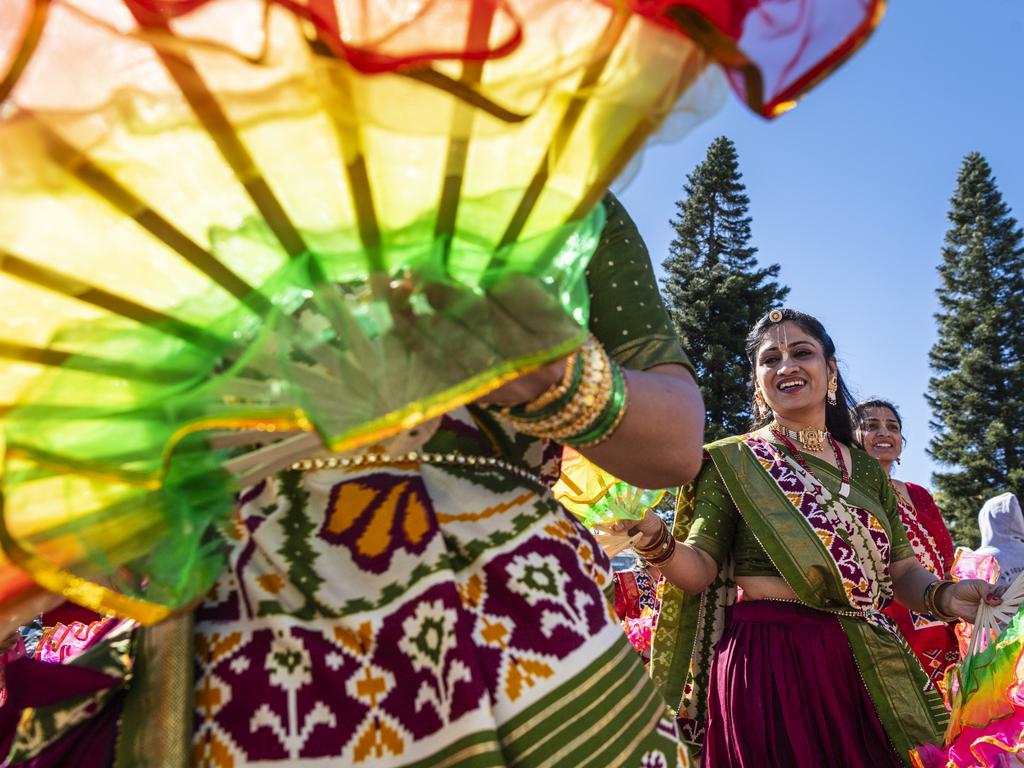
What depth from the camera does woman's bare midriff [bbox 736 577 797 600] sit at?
3.59 meters

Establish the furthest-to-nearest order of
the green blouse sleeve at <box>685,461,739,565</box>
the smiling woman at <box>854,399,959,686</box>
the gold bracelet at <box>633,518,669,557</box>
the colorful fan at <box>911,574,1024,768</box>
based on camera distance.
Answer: the smiling woman at <box>854,399,959,686</box>, the green blouse sleeve at <box>685,461,739,565</box>, the gold bracelet at <box>633,518,669,557</box>, the colorful fan at <box>911,574,1024,768</box>

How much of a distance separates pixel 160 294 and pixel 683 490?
3.26 meters

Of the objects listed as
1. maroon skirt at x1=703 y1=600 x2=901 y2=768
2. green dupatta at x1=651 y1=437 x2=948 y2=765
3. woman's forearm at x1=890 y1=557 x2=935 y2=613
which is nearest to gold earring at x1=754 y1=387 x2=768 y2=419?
green dupatta at x1=651 y1=437 x2=948 y2=765

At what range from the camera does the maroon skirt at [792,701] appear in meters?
3.28

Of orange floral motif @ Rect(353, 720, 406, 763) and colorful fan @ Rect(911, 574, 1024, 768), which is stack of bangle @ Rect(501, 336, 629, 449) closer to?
orange floral motif @ Rect(353, 720, 406, 763)

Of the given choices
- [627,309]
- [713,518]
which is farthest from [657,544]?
[627,309]

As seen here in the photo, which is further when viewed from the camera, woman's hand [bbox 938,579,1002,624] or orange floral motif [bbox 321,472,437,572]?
woman's hand [bbox 938,579,1002,624]

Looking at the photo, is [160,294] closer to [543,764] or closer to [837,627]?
[543,764]

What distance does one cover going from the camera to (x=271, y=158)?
2.79 feet

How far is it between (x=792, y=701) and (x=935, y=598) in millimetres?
625

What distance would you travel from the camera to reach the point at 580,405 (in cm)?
114

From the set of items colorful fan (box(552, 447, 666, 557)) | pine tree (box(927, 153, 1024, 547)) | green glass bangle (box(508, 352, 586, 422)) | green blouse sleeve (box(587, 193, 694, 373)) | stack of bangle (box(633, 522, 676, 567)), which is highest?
pine tree (box(927, 153, 1024, 547))

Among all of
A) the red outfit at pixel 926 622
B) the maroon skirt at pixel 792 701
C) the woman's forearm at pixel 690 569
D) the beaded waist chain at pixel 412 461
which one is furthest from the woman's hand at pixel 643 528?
the red outfit at pixel 926 622

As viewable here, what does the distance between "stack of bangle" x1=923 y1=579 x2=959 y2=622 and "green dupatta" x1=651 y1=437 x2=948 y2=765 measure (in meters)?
0.16
